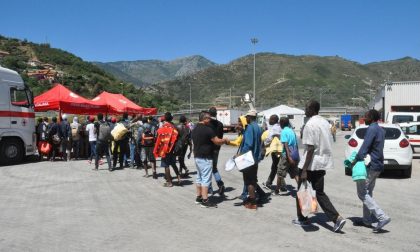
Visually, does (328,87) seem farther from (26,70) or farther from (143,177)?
(143,177)

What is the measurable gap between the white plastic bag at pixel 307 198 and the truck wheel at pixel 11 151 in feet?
42.3

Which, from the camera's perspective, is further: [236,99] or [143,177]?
[236,99]

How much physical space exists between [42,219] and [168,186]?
407cm

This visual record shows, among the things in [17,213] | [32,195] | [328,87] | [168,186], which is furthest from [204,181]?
[328,87]

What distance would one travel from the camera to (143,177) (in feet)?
42.1

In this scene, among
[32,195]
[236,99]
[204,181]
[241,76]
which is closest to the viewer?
[204,181]

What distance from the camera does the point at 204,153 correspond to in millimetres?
8609

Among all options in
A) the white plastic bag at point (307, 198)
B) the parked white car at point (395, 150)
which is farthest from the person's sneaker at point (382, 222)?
the parked white car at point (395, 150)

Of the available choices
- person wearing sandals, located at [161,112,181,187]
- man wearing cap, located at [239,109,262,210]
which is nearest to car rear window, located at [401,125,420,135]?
person wearing sandals, located at [161,112,181,187]

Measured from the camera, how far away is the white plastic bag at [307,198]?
669 cm

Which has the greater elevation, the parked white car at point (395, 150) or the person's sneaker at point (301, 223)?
the parked white car at point (395, 150)

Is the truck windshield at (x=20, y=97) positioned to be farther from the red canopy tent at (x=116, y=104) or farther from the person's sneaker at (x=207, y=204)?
the person's sneaker at (x=207, y=204)

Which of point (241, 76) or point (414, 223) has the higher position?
point (241, 76)

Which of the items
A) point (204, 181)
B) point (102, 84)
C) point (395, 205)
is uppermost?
point (102, 84)
